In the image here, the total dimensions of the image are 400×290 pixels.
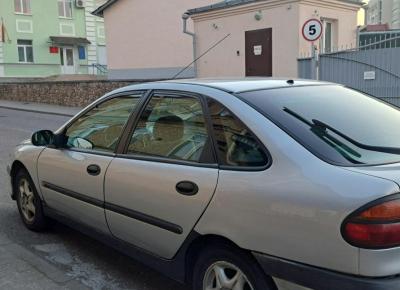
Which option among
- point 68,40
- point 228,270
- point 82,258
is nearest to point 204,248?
point 228,270

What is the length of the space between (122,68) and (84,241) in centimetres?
2155

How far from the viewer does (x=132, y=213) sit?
10.7ft

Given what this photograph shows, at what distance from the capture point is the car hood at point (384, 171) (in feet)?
7.34

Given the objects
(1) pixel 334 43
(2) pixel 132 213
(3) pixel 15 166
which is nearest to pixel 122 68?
(1) pixel 334 43

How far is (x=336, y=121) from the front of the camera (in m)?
2.85

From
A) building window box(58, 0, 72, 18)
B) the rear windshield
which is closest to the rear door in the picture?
the rear windshield

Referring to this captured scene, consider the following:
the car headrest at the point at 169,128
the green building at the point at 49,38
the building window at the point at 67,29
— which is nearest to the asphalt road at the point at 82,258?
the car headrest at the point at 169,128

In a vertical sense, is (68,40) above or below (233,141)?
above

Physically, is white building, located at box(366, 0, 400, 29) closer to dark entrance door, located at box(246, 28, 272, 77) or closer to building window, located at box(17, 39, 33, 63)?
building window, located at box(17, 39, 33, 63)

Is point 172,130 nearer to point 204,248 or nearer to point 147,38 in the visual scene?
point 204,248

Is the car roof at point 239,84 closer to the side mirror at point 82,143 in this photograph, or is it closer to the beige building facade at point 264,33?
the side mirror at point 82,143

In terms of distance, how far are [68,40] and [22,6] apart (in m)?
3.95

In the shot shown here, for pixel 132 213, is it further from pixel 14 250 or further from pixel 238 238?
pixel 14 250

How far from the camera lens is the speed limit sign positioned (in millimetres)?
12211
